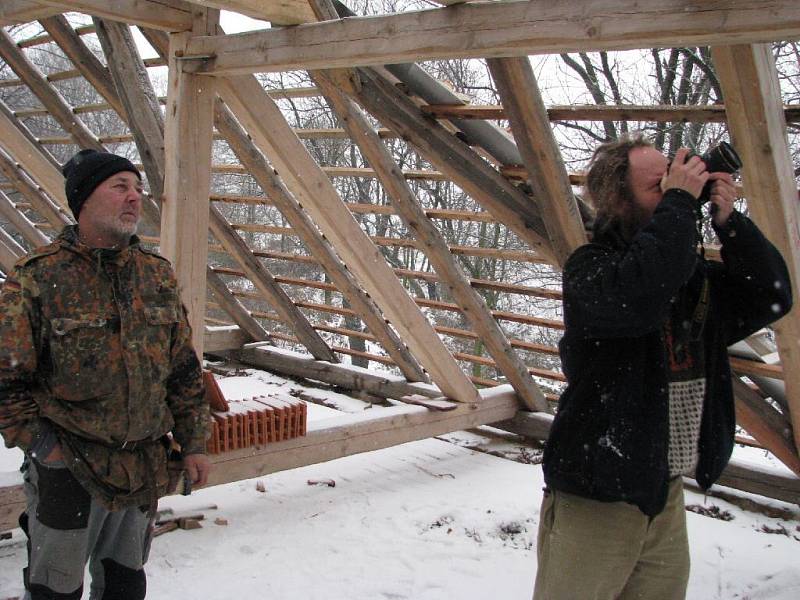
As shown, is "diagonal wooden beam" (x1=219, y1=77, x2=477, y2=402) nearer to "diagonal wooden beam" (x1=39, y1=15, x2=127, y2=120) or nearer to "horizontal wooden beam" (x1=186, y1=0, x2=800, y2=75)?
"horizontal wooden beam" (x1=186, y1=0, x2=800, y2=75)

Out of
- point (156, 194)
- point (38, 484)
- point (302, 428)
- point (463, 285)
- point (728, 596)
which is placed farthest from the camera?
point (463, 285)

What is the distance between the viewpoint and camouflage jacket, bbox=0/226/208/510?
A: 165cm

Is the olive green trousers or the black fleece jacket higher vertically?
the black fleece jacket

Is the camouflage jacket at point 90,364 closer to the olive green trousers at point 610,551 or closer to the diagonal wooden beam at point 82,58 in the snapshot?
the olive green trousers at point 610,551

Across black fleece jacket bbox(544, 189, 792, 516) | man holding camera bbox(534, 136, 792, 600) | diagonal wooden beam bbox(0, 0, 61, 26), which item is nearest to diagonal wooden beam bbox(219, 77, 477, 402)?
diagonal wooden beam bbox(0, 0, 61, 26)

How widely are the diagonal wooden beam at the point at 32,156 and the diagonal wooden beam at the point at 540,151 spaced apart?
2936mm

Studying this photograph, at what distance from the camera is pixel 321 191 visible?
310cm

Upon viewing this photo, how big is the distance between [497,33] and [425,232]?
5.24 feet

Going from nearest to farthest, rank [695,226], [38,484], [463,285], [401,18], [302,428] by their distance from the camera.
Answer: [695,226] → [38,484] → [401,18] → [302,428] → [463,285]

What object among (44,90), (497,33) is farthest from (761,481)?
(44,90)

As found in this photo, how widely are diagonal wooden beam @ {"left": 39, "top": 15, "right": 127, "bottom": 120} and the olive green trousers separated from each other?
3.45 meters

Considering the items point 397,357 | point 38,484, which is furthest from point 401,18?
point 397,357

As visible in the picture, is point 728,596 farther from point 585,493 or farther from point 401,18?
point 401,18

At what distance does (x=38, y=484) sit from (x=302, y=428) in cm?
175
